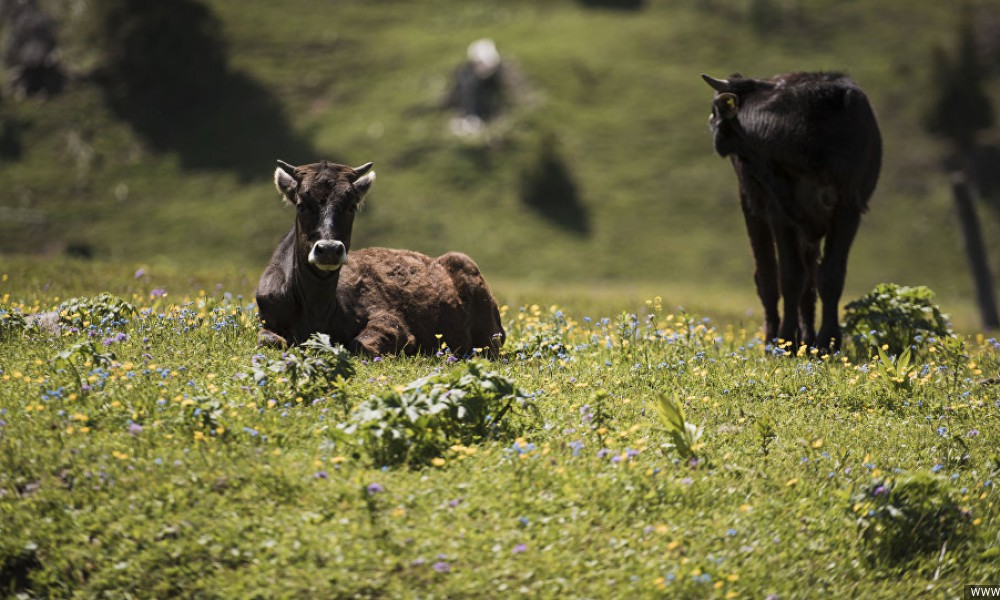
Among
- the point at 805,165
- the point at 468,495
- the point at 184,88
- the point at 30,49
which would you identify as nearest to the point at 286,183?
the point at 468,495

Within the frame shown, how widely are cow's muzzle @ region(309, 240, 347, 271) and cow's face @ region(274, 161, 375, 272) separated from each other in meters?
0.17

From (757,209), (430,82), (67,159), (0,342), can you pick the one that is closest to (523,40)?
(430,82)

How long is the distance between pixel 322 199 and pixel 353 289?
4.69ft

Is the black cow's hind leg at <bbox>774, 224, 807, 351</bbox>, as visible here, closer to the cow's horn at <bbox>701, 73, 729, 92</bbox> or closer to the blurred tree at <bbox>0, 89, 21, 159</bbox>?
the cow's horn at <bbox>701, 73, 729, 92</bbox>

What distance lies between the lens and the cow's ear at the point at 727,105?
14.5 m

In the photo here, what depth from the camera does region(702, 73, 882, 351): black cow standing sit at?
13930 millimetres

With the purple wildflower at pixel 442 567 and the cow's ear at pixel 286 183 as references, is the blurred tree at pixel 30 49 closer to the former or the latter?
the cow's ear at pixel 286 183

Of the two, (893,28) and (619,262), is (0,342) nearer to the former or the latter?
(619,262)

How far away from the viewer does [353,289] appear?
41.1 feet

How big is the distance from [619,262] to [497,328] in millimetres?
42516

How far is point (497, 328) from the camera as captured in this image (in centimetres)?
1367

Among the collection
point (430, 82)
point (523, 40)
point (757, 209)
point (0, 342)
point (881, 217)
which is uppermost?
point (523, 40)

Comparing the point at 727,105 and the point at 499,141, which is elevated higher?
the point at 499,141

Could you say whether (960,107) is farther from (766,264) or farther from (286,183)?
(286,183)
